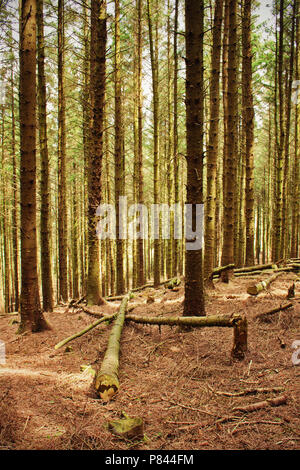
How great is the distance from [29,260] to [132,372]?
2892mm

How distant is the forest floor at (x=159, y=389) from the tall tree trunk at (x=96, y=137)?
8.18 feet

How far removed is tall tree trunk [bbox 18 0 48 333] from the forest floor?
0.46 metres

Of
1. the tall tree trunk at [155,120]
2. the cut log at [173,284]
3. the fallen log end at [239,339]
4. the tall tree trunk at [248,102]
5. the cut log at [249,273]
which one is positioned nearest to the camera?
the fallen log end at [239,339]

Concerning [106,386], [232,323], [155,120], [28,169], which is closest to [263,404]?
[232,323]

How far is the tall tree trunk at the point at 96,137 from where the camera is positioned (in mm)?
6707

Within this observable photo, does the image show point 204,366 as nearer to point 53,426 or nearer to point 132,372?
point 132,372

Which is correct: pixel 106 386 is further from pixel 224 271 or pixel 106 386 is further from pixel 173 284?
pixel 173 284

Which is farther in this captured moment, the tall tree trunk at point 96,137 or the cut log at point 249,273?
the cut log at point 249,273

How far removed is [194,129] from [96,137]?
10.5 ft

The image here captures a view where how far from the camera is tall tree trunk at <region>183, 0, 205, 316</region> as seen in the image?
4.43 m

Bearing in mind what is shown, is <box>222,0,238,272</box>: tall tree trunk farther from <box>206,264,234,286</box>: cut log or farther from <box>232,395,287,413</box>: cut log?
<box>232,395,287,413</box>: cut log

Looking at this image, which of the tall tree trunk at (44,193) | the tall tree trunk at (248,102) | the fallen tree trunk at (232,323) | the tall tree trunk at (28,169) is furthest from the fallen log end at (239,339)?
the tall tree trunk at (248,102)

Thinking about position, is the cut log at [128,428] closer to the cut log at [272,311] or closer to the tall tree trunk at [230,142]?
the cut log at [272,311]

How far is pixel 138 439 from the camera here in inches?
89.1
